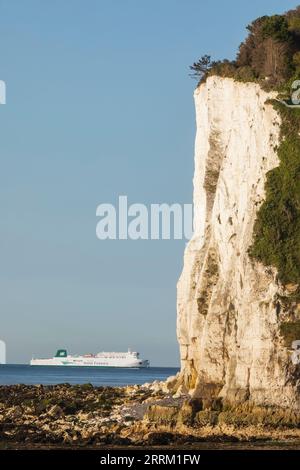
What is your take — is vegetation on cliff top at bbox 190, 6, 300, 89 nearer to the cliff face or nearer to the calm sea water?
the cliff face

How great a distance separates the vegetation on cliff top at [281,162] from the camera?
2093 inches

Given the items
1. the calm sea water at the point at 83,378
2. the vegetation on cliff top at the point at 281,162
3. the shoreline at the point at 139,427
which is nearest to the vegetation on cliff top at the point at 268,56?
the vegetation on cliff top at the point at 281,162

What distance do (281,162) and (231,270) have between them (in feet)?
18.2

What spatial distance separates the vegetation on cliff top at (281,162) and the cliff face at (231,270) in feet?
1.67

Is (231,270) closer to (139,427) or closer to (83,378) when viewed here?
(139,427)

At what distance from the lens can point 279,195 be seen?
179 feet

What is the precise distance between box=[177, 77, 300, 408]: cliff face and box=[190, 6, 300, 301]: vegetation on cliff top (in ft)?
1.67

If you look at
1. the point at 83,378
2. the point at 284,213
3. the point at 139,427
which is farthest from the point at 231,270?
the point at 83,378
